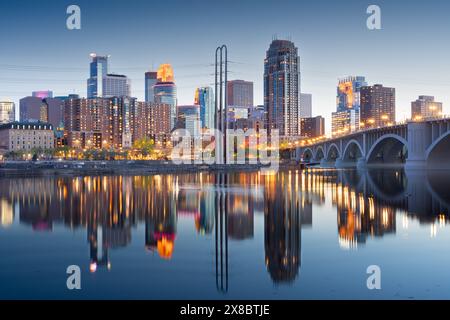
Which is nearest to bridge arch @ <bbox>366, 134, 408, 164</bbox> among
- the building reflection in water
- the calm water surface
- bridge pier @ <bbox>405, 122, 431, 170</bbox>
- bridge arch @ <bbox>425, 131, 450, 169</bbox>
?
bridge arch @ <bbox>425, 131, 450, 169</bbox>

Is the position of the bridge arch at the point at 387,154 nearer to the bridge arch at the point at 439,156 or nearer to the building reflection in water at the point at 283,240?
the bridge arch at the point at 439,156

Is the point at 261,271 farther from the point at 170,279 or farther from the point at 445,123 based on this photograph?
the point at 445,123

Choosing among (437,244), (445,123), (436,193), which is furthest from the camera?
(445,123)

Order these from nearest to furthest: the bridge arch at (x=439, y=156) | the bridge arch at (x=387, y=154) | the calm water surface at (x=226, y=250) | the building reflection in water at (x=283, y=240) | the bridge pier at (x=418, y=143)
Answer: the calm water surface at (x=226, y=250) < the building reflection in water at (x=283, y=240) < the bridge pier at (x=418, y=143) < the bridge arch at (x=439, y=156) < the bridge arch at (x=387, y=154)

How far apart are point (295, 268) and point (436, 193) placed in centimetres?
2871

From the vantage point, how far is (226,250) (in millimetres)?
17609

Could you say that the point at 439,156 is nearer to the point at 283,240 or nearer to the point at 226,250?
the point at 283,240

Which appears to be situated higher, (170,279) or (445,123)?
(445,123)

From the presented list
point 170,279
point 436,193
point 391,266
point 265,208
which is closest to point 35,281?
point 170,279

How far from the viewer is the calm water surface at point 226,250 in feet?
41.2

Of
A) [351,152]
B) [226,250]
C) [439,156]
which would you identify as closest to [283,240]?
[226,250]

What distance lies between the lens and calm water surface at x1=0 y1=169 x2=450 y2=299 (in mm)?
12570

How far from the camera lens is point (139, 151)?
196000mm

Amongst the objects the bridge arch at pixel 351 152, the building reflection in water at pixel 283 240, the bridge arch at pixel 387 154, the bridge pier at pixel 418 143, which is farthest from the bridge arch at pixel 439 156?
the building reflection in water at pixel 283 240
